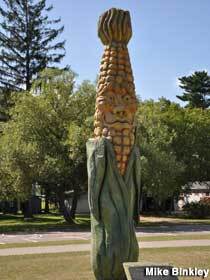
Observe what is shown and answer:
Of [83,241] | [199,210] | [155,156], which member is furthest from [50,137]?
[199,210]

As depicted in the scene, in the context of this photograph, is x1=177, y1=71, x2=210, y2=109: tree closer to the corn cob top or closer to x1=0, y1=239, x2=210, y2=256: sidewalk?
x1=0, y1=239, x2=210, y2=256: sidewalk

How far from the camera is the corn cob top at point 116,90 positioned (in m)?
10.5

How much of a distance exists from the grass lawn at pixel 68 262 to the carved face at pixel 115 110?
4.23 metres

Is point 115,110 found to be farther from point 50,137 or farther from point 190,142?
point 190,142

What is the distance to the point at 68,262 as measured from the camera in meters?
15.4

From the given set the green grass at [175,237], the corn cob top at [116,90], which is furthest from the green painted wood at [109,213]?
the green grass at [175,237]

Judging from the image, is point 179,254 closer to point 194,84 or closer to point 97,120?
point 97,120

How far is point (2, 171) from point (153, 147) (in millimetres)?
9389

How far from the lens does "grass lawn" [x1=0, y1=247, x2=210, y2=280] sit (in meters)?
13.2

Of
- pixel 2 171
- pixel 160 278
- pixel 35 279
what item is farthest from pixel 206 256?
pixel 2 171

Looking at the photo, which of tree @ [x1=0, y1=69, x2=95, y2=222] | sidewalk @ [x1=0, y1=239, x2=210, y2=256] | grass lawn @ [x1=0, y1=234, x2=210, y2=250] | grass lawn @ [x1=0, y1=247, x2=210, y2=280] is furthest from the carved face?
tree @ [x1=0, y1=69, x2=95, y2=222]

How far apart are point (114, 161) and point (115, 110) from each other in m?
1.06

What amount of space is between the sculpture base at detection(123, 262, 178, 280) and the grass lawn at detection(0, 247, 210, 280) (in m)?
4.58

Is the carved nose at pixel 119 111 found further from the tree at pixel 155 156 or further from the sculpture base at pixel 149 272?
the tree at pixel 155 156
